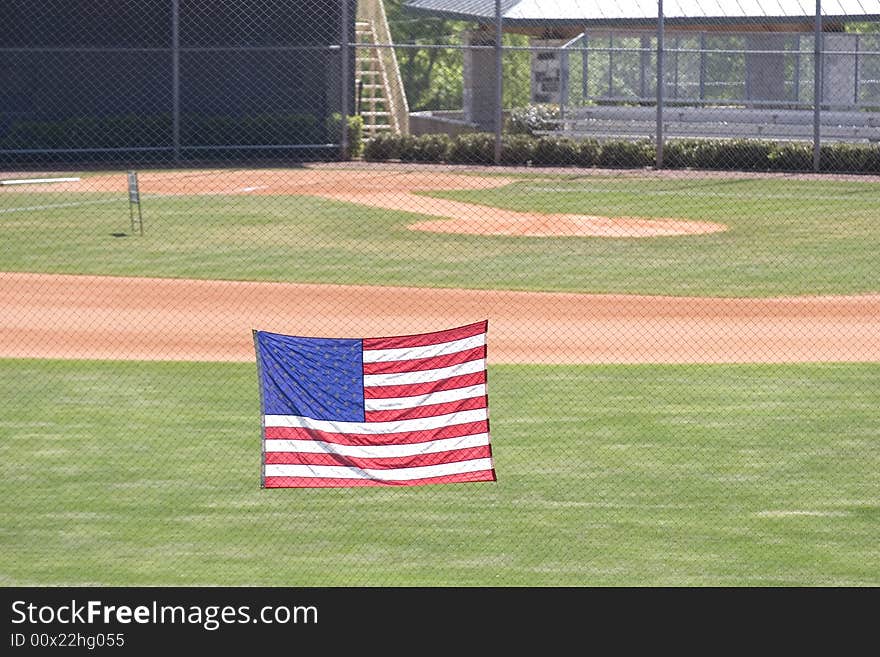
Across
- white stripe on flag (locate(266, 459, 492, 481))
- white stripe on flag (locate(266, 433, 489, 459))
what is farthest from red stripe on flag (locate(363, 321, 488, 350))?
white stripe on flag (locate(266, 459, 492, 481))

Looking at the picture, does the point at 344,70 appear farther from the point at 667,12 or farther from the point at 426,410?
the point at 426,410

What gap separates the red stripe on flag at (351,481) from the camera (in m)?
8.08

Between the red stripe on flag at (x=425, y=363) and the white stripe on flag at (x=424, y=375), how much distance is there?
0.02 metres

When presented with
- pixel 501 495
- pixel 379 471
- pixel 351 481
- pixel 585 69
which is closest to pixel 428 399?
pixel 379 471

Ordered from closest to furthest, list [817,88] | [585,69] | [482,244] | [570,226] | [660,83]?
[482,244] < [570,226] < [817,88] < [660,83] < [585,69]

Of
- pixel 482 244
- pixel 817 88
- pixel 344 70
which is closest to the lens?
pixel 482 244

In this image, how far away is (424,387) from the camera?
8.38m

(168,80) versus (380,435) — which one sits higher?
(168,80)

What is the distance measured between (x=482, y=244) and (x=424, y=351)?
13.3 m

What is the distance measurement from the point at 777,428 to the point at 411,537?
3.79m

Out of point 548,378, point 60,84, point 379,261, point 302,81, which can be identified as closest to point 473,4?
point 302,81

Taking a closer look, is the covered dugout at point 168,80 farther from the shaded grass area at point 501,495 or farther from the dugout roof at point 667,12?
the shaded grass area at point 501,495

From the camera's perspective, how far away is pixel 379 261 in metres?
20.0

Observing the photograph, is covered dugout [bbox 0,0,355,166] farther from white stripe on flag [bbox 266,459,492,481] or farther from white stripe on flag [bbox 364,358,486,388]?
white stripe on flag [bbox 266,459,492,481]
